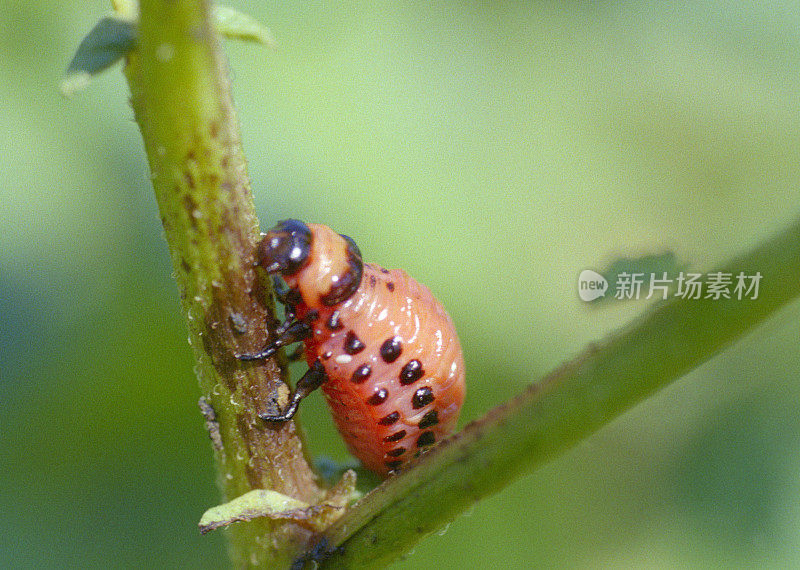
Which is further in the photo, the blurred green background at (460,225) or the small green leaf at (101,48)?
the blurred green background at (460,225)

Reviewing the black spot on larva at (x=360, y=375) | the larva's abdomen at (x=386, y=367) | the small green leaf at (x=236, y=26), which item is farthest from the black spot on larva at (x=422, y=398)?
the small green leaf at (x=236, y=26)

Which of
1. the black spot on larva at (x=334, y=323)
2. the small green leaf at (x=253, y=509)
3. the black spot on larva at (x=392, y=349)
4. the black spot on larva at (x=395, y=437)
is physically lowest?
the black spot on larva at (x=395, y=437)

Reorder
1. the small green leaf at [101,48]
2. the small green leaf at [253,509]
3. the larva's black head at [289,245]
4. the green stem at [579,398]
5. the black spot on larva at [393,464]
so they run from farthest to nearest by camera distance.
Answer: the black spot on larva at [393,464]
the larva's black head at [289,245]
the small green leaf at [253,509]
the small green leaf at [101,48]
the green stem at [579,398]

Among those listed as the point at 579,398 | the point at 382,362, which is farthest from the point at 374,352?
the point at 579,398

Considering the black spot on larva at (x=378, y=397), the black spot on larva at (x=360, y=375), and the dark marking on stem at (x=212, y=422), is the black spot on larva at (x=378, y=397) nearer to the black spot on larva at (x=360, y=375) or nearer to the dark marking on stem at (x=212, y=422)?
the black spot on larva at (x=360, y=375)

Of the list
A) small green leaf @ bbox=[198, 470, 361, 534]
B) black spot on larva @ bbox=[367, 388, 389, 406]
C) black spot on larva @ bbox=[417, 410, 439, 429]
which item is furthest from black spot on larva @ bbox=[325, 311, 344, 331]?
small green leaf @ bbox=[198, 470, 361, 534]

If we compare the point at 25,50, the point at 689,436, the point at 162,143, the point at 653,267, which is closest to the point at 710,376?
the point at 689,436

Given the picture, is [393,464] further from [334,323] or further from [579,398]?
[579,398]
